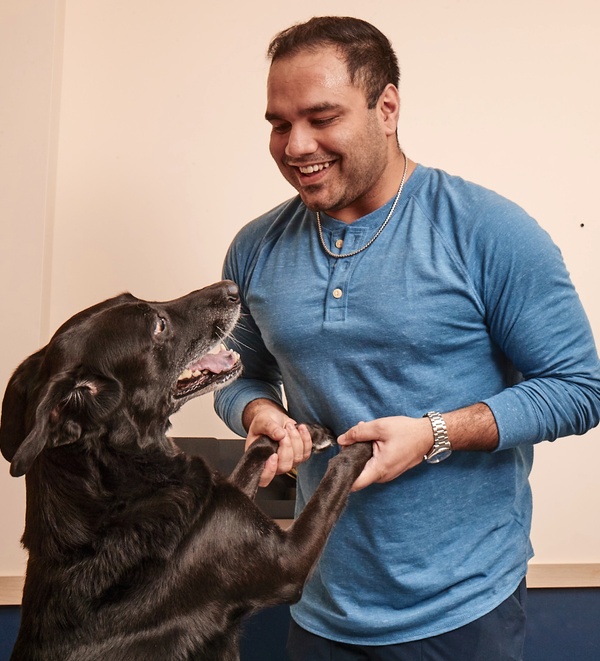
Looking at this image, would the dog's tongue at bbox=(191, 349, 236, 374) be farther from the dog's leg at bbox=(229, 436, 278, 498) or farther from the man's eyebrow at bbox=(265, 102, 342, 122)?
the man's eyebrow at bbox=(265, 102, 342, 122)

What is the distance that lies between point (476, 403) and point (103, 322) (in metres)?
0.72

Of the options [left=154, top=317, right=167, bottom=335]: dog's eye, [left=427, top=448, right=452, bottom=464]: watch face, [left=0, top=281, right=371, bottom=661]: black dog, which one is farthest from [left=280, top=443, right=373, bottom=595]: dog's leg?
[left=154, top=317, right=167, bottom=335]: dog's eye

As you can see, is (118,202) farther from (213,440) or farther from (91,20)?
(213,440)

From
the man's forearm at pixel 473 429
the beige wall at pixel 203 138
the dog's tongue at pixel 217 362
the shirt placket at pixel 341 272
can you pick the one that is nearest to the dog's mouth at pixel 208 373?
the dog's tongue at pixel 217 362

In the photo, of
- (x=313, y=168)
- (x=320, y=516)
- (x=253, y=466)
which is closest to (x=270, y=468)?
(x=253, y=466)

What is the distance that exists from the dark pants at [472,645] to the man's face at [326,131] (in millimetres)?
806

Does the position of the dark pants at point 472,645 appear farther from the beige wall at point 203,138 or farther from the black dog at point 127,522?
the beige wall at point 203,138

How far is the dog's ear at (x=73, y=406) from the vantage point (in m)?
1.20

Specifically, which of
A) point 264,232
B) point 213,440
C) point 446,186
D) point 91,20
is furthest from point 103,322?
point 91,20

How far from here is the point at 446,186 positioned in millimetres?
1428

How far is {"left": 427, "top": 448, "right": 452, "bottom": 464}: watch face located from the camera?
4.34 feet

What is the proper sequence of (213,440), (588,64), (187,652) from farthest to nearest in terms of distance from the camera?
(588,64) → (213,440) → (187,652)

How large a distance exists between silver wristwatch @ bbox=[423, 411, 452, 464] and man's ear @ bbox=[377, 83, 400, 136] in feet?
1.87

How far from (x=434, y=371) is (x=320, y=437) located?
0.27 m
